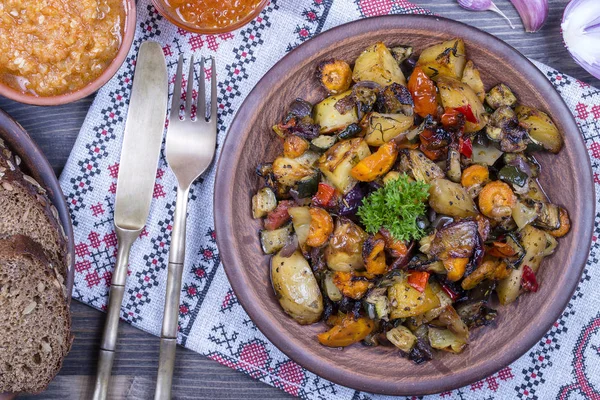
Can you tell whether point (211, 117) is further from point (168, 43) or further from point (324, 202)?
point (324, 202)

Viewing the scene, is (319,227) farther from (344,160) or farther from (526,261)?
(526,261)

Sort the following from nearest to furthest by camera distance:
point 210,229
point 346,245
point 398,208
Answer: point 398,208, point 346,245, point 210,229

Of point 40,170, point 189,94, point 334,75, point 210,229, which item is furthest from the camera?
point 210,229

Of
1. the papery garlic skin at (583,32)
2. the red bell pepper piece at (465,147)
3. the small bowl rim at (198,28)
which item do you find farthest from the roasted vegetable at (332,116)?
the papery garlic skin at (583,32)

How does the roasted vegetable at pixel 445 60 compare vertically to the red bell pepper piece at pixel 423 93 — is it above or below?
above

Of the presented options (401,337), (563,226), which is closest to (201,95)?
(401,337)

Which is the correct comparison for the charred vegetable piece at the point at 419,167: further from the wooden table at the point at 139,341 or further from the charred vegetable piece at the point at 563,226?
the wooden table at the point at 139,341

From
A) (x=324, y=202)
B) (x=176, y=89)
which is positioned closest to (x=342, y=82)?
(x=324, y=202)
